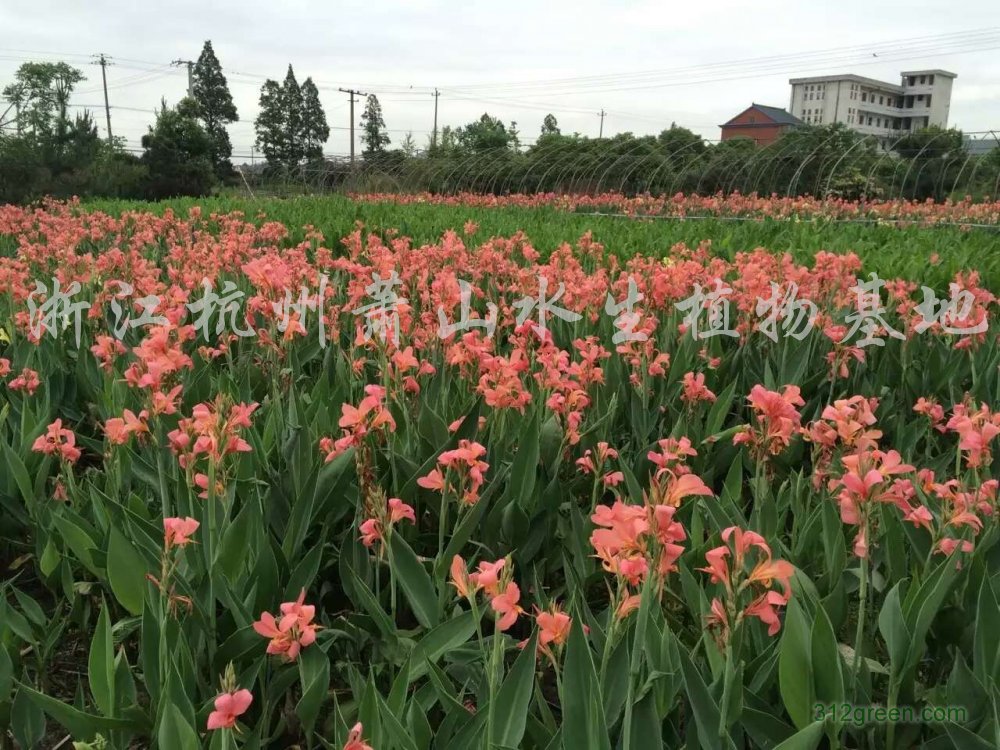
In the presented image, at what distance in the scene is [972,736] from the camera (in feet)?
3.61

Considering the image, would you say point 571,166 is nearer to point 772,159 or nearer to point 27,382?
point 772,159

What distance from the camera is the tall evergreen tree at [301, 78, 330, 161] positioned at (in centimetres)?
6850

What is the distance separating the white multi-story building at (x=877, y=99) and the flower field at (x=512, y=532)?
89.5m

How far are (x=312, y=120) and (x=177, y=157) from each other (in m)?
40.7

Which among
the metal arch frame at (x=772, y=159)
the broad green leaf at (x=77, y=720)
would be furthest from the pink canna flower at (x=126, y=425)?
the metal arch frame at (x=772, y=159)

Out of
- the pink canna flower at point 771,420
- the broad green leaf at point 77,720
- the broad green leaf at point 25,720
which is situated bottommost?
the broad green leaf at point 25,720

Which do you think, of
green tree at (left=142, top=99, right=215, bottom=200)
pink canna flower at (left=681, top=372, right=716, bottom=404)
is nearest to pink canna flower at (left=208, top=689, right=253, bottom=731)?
pink canna flower at (left=681, top=372, right=716, bottom=404)

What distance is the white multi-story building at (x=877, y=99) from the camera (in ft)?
275

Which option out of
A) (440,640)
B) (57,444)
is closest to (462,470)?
(440,640)

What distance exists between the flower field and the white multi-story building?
89465 millimetres

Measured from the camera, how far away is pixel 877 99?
87.2 meters

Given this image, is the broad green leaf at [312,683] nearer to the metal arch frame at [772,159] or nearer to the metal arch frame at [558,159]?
the metal arch frame at [772,159]

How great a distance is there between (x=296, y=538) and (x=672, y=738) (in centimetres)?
88

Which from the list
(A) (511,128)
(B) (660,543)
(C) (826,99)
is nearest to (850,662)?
(B) (660,543)
